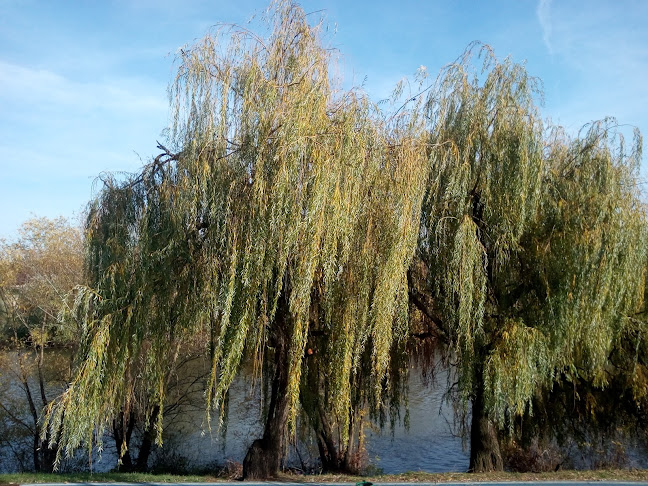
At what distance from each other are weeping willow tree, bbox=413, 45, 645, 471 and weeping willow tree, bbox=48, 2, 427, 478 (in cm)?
105

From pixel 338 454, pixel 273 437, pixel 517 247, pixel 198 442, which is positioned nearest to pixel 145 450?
pixel 198 442

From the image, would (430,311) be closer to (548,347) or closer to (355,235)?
(548,347)

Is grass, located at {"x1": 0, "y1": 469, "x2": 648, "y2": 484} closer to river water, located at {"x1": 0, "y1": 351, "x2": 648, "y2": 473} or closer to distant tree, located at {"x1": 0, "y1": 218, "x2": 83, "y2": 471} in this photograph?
river water, located at {"x1": 0, "y1": 351, "x2": 648, "y2": 473}

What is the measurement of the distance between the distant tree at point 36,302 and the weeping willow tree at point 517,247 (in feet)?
30.8

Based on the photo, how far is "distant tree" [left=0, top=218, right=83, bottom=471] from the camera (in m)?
14.9

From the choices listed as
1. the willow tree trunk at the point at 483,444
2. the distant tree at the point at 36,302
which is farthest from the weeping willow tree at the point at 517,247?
the distant tree at the point at 36,302

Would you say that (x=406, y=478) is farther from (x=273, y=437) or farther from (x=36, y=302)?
(x=36, y=302)

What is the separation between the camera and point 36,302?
614 inches

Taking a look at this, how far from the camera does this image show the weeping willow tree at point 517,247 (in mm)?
9484

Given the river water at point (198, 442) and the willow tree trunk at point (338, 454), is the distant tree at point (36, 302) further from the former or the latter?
the willow tree trunk at point (338, 454)

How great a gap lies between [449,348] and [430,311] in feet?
2.42

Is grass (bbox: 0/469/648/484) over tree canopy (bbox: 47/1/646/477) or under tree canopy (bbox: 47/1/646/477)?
under

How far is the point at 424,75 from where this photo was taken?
1124cm

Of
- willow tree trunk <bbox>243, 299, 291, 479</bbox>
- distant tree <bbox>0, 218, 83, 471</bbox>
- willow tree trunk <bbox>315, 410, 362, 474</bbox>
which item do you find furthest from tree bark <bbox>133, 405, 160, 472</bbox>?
willow tree trunk <bbox>243, 299, 291, 479</bbox>
